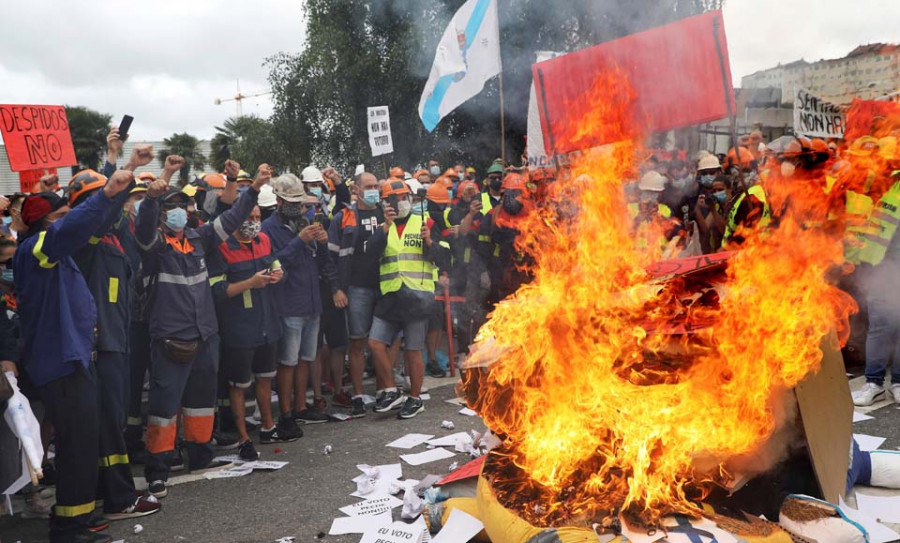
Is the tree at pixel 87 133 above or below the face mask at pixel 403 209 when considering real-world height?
above

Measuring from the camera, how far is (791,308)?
3.69 metres

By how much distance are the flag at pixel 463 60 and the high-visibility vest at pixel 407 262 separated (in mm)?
1977

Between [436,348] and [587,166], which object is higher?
[587,166]

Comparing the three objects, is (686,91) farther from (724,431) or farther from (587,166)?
(724,431)

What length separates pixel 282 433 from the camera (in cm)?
681

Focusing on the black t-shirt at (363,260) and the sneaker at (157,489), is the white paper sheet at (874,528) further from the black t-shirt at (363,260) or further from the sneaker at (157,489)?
the black t-shirt at (363,260)

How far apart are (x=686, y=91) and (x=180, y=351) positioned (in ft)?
15.0

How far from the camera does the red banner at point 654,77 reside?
551 centimetres

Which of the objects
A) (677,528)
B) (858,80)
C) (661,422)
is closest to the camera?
(677,528)

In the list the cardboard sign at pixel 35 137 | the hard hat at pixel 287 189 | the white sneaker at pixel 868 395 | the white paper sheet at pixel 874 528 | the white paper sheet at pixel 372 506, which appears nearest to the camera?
the white paper sheet at pixel 874 528

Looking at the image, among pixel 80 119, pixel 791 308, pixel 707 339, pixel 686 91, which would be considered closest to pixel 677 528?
pixel 707 339

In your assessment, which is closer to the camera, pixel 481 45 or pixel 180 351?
pixel 180 351

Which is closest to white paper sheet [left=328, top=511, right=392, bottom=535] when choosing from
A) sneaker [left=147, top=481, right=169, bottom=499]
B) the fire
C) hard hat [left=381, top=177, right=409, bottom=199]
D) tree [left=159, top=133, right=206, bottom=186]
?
the fire

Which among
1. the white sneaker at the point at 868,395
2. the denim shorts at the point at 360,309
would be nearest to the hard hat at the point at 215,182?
the denim shorts at the point at 360,309
